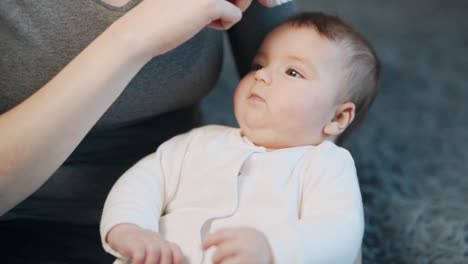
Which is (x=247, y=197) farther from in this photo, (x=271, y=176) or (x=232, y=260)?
(x=232, y=260)

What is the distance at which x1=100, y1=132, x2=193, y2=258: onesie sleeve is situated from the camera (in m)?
0.82

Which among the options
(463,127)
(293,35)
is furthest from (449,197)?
(293,35)

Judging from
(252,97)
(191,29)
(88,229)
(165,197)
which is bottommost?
(88,229)

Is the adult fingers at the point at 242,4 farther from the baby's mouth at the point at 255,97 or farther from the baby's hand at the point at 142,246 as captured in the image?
the baby's hand at the point at 142,246

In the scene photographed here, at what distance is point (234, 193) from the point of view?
847 mm

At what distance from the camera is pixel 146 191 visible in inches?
34.4

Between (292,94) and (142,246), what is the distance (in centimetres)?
32

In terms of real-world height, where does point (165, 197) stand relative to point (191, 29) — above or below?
below

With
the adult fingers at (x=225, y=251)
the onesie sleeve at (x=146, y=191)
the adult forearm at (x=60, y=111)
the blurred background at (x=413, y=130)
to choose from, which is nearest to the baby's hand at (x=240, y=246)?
the adult fingers at (x=225, y=251)

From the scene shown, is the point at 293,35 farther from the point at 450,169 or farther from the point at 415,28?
the point at 415,28

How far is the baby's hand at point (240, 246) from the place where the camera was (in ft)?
2.36

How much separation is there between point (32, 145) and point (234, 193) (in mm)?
280

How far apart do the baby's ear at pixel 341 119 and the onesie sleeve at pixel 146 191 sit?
0.74 ft

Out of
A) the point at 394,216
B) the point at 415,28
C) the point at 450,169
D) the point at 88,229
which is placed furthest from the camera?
the point at 415,28
